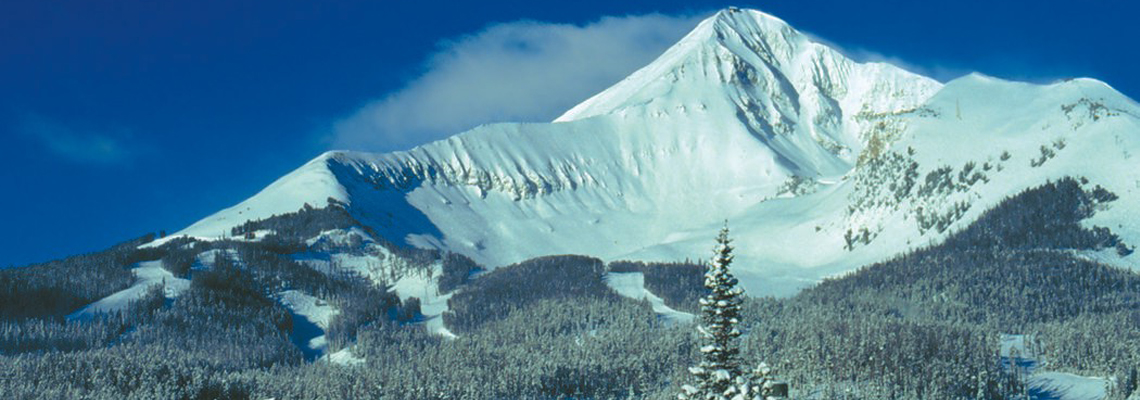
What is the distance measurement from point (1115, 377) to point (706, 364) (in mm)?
169416

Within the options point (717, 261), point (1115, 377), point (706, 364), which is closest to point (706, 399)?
point (706, 364)

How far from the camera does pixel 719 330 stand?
6284 cm

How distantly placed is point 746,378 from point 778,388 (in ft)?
6.40

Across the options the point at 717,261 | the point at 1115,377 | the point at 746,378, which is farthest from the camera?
the point at 1115,377

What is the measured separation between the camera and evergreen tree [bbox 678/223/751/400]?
61281 millimetres

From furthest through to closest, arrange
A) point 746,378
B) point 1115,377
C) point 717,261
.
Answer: point 1115,377 < point 717,261 < point 746,378

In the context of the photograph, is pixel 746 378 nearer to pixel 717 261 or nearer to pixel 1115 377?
pixel 717 261

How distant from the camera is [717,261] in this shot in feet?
201

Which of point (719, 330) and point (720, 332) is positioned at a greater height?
point (719, 330)

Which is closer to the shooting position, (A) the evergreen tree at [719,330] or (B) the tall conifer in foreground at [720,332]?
(B) the tall conifer in foreground at [720,332]

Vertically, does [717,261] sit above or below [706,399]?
above

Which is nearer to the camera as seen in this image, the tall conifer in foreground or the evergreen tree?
the tall conifer in foreground

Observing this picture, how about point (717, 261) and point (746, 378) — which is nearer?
point (746, 378)

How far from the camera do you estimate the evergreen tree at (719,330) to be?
61.3 metres
